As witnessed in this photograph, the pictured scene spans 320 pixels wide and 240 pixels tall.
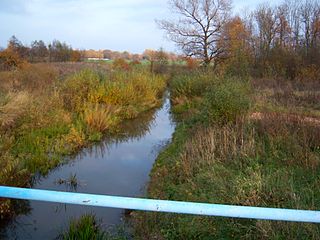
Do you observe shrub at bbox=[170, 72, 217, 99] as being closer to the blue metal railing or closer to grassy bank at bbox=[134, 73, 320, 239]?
grassy bank at bbox=[134, 73, 320, 239]

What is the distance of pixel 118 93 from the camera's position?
665 inches

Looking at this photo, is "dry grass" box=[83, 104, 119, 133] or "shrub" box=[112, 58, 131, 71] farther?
"shrub" box=[112, 58, 131, 71]

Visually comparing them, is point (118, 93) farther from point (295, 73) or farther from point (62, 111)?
point (295, 73)

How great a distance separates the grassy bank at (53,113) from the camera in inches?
325

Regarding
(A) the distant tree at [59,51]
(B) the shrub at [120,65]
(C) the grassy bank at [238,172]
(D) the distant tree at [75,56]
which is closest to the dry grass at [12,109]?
(C) the grassy bank at [238,172]

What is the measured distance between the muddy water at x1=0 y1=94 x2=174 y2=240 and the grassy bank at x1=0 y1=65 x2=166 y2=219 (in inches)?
16.5

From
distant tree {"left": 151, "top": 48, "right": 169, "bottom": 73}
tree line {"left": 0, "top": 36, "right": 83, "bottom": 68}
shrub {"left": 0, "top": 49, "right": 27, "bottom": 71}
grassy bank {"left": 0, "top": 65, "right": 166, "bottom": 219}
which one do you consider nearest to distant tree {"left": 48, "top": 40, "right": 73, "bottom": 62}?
tree line {"left": 0, "top": 36, "right": 83, "bottom": 68}

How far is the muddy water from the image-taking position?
5.76 meters

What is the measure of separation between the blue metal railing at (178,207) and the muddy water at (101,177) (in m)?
3.41

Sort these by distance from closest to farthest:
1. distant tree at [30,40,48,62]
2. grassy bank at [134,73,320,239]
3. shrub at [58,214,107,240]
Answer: grassy bank at [134,73,320,239] < shrub at [58,214,107,240] < distant tree at [30,40,48,62]

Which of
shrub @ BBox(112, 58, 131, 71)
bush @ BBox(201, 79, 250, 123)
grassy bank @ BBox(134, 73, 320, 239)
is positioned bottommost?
grassy bank @ BBox(134, 73, 320, 239)

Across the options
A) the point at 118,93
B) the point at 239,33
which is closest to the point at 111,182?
the point at 118,93

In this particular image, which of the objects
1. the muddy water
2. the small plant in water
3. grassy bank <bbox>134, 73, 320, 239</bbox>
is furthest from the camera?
the small plant in water

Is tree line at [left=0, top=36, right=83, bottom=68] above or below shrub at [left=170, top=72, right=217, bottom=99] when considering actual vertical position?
above
